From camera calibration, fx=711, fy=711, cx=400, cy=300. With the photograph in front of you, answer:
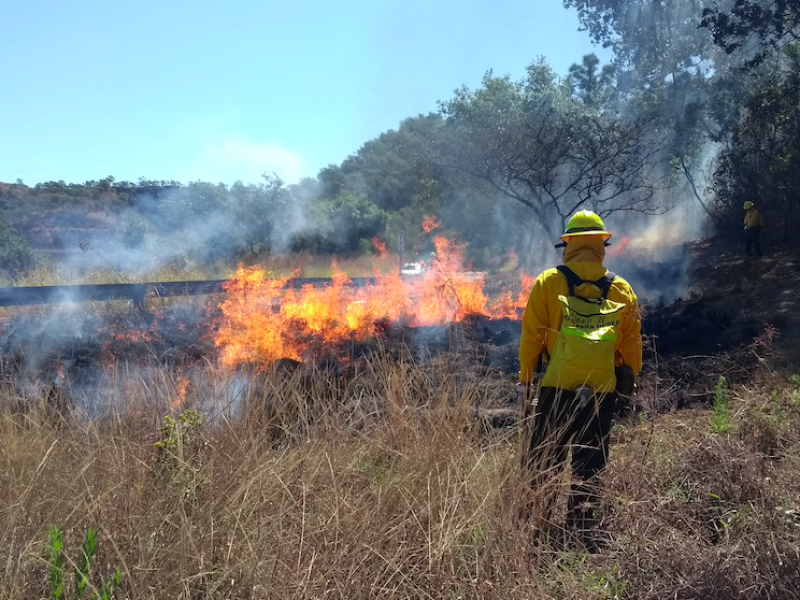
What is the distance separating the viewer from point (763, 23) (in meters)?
14.7

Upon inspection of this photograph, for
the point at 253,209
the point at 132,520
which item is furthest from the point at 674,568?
the point at 253,209

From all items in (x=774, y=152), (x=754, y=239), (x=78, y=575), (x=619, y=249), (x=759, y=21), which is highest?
(x=759, y=21)

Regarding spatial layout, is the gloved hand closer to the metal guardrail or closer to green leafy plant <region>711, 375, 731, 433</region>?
green leafy plant <region>711, 375, 731, 433</region>

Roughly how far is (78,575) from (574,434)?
2.54 meters

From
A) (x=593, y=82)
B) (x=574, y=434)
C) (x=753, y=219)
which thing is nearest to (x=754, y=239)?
(x=753, y=219)

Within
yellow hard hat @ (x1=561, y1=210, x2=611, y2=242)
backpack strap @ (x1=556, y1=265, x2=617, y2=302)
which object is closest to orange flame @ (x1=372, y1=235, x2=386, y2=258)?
yellow hard hat @ (x1=561, y1=210, x2=611, y2=242)

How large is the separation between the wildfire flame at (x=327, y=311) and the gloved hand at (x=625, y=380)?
4.96 m

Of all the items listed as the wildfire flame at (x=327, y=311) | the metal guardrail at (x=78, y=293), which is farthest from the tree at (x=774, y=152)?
the metal guardrail at (x=78, y=293)

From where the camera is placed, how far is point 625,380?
4.27m

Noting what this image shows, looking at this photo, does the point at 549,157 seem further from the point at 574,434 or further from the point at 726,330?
the point at 574,434

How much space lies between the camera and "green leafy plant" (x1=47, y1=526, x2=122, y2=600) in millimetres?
2576

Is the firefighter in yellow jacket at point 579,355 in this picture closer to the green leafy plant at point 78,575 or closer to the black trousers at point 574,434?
the black trousers at point 574,434

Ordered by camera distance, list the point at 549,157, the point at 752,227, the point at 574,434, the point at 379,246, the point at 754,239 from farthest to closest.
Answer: the point at 379,246, the point at 754,239, the point at 752,227, the point at 549,157, the point at 574,434

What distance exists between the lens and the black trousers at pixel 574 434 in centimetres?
391
